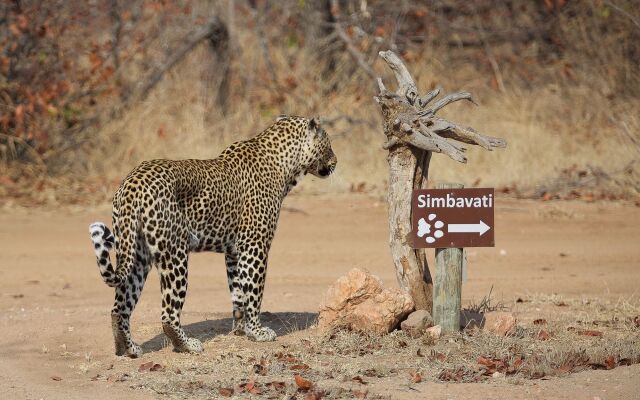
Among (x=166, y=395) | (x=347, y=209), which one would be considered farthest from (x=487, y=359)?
(x=347, y=209)

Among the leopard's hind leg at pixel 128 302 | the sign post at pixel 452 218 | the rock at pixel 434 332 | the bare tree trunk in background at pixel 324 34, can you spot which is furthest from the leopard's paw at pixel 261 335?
the bare tree trunk in background at pixel 324 34

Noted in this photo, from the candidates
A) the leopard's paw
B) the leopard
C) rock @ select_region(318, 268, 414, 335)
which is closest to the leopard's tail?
the leopard

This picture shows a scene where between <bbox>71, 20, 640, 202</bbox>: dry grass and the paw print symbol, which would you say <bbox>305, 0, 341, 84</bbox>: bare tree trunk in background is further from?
the paw print symbol

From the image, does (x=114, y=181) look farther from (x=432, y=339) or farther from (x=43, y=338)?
(x=432, y=339)

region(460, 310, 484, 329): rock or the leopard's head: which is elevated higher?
the leopard's head

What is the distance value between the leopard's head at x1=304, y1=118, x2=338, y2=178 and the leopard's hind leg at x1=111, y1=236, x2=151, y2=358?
1.73 meters

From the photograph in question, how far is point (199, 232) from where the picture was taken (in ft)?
27.9

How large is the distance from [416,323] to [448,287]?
0.36 m

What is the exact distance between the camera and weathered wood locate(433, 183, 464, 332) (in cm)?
841

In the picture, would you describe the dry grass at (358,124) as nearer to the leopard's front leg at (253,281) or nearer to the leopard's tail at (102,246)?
the leopard's front leg at (253,281)

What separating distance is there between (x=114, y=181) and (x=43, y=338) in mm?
7524

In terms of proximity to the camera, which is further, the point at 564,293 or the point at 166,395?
the point at 564,293

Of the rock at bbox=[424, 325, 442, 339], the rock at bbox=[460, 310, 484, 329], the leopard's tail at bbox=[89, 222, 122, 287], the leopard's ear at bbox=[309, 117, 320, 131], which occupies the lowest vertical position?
the rock at bbox=[460, 310, 484, 329]

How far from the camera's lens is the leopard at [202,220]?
26.2 feet
